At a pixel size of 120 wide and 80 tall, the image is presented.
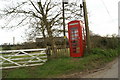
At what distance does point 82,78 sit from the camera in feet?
16.5

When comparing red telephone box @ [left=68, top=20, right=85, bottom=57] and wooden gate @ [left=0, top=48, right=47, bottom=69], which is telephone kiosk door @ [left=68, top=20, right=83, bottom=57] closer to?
red telephone box @ [left=68, top=20, right=85, bottom=57]

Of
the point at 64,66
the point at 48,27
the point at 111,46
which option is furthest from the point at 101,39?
the point at 64,66

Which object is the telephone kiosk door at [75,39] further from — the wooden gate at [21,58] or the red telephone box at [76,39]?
the wooden gate at [21,58]

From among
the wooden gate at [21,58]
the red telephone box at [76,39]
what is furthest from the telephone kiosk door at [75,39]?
the wooden gate at [21,58]

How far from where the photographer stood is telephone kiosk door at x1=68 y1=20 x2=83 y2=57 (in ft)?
27.7

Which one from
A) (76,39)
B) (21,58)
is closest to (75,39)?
(76,39)

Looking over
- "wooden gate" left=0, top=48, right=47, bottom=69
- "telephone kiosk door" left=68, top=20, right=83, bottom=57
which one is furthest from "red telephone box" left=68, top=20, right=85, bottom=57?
"wooden gate" left=0, top=48, right=47, bottom=69

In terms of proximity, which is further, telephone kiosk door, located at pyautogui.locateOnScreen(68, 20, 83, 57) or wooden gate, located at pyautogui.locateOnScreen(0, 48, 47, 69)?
telephone kiosk door, located at pyautogui.locateOnScreen(68, 20, 83, 57)

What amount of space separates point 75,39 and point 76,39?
0.08 m

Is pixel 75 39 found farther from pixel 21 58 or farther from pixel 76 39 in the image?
pixel 21 58

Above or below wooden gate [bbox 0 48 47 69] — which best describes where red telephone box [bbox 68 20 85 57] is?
above

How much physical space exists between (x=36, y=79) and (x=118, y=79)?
3566 millimetres

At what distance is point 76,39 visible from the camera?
854 centimetres

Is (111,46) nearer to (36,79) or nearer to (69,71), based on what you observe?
(69,71)
